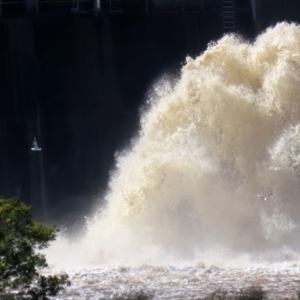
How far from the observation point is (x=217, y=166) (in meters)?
22.8

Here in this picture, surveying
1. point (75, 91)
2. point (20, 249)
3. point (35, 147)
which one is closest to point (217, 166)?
point (35, 147)

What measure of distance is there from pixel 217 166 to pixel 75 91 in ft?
24.4

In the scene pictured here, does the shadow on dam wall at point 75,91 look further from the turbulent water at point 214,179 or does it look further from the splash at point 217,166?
the splash at point 217,166

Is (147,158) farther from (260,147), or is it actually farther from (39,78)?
(39,78)

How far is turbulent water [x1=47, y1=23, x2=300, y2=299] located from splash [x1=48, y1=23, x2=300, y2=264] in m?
0.03

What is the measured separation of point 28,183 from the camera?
2784cm

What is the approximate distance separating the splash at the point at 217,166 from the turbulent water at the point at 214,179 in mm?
27

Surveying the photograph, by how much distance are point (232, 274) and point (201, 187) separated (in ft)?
13.5

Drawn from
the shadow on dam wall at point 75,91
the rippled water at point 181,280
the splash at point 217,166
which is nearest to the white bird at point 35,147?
the shadow on dam wall at point 75,91

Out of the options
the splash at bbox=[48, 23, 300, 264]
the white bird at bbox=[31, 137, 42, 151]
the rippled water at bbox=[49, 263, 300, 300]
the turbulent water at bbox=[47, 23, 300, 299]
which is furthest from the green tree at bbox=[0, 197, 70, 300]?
the white bird at bbox=[31, 137, 42, 151]

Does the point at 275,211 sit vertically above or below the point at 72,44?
below

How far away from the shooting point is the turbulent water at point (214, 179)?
21281 millimetres

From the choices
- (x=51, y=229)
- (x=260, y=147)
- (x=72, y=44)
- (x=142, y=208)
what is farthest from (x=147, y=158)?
(x=51, y=229)

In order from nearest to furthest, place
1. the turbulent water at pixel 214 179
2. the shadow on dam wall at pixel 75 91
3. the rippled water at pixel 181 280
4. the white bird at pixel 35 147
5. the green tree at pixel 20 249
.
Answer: the green tree at pixel 20 249, the rippled water at pixel 181 280, the turbulent water at pixel 214 179, the white bird at pixel 35 147, the shadow on dam wall at pixel 75 91
